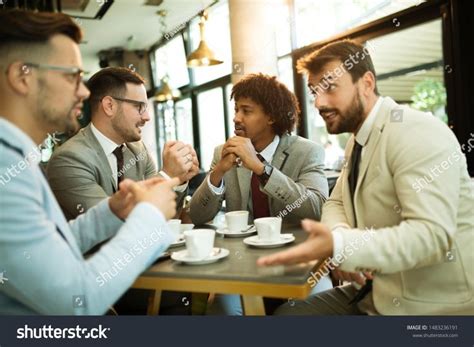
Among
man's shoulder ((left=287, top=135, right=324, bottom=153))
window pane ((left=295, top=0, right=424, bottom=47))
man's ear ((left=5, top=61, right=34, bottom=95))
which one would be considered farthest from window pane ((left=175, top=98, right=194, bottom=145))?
man's ear ((left=5, top=61, right=34, bottom=95))

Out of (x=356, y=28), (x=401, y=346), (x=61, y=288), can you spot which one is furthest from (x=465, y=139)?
(x=61, y=288)

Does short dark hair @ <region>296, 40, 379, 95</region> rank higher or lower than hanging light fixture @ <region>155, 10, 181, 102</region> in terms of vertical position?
lower

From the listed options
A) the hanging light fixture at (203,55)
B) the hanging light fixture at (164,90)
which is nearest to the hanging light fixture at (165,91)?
the hanging light fixture at (164,90)

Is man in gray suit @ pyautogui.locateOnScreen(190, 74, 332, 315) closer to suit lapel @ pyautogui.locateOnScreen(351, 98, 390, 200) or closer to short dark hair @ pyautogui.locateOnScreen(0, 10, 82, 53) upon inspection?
suit lapel @ pyautogui.locateOnScreen(351, 98, 390, 200)

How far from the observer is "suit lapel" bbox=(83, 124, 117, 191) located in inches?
63.6

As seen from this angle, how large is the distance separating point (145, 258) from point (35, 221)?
9.0 inches

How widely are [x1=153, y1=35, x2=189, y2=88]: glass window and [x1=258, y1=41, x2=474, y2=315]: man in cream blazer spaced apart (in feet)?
7.73

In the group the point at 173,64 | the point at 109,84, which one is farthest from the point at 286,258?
the point at 173,64

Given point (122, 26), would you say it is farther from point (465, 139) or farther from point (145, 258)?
point (145, 258)

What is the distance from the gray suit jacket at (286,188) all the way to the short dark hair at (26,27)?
873mm

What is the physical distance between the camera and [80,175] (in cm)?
152

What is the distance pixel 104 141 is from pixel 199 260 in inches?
37.8

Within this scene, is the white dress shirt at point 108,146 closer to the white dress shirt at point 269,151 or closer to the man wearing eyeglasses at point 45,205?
the white dress shirt at point 269,151

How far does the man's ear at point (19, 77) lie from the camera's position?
92cm
